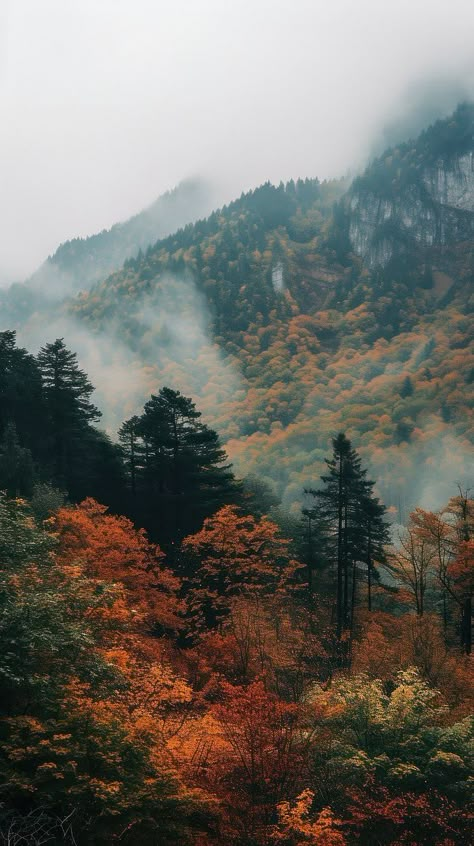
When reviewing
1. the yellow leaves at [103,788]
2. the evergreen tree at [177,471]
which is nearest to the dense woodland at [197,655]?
the yellow leaves at [103,788]

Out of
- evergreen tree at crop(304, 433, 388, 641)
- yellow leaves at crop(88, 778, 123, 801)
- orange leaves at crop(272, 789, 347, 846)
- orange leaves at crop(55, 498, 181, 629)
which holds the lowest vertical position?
orange leaves at crop(272, 789, 347, 846)

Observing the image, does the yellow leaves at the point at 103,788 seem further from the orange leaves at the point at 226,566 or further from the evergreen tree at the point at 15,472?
the evergreen tree at the point at 15,472

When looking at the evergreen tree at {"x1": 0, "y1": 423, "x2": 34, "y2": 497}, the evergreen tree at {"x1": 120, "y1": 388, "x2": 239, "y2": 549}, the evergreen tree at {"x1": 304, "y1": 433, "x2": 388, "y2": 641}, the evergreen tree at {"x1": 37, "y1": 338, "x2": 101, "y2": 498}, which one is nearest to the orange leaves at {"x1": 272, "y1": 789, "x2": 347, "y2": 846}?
the evergreen tree at {"x1": 0, "y1": 423, "x2": 34, "y2": 497}

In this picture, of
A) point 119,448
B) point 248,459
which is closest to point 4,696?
point 119,448

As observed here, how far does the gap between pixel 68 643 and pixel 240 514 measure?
30.1 metres

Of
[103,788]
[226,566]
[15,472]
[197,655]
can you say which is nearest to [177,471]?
[226,566]

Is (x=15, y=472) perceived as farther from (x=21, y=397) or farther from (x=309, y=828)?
(x=309, y=828)

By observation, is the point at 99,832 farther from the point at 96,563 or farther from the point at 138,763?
the point at 96,563

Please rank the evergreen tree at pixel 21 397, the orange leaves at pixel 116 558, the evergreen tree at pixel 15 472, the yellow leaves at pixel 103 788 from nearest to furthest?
the yellow leaves at pixel 103 788 → the orange leaves at pixel 116 558 → the evergreen tree at pixel 15 472 → the evergreen tree at pixel 21 397

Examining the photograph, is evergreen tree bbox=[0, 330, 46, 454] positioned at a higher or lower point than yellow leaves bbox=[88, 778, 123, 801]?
higher

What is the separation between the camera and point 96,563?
30578mm

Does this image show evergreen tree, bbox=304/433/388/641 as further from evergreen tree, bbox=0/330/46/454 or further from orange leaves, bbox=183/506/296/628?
evergreen tree, bbox=0/330/46/454

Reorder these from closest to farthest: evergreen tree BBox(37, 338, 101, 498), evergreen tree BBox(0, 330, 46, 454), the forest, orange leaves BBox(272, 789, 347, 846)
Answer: the forest < orange leaves BBox(272, 789, 347, 846) < evergreen tree BBox(0, 330, 46, 454) < evergreen tree BBox(37, 338, 101, 498)

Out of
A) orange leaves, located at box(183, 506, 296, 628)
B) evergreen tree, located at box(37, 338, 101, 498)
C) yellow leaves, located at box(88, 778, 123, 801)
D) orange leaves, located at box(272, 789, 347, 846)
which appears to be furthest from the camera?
evergreen tree, located at box(37, 338, 101, 498)
